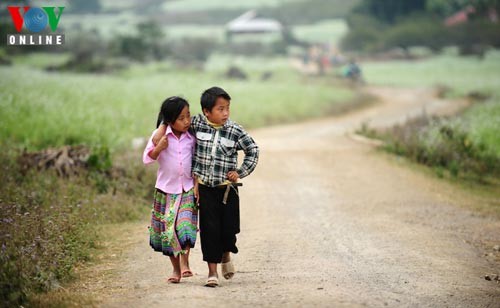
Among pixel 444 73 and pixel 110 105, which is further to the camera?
pixel 444 73

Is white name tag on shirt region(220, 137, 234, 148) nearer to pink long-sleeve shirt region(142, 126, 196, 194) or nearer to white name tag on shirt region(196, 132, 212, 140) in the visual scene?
white name tag on shirt region(196, 132, 212, 140)

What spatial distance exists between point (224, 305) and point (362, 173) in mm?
9044

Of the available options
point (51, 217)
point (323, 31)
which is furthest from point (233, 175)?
point (323, 31)

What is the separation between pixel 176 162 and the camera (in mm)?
6805

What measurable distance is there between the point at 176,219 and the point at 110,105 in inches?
617

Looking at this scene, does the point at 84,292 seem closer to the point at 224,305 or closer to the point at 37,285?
the point at 37,285

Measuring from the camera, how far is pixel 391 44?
5706 cm

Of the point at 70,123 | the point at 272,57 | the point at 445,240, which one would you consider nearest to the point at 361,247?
the point at 445,240

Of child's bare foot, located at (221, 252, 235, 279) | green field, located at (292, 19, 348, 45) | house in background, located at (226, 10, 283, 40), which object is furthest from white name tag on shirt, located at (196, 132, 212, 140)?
house in background, located at (226, 10, 283, 40)

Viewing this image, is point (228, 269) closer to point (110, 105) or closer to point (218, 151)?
point (218, 151)

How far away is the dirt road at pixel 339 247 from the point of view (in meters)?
6.45

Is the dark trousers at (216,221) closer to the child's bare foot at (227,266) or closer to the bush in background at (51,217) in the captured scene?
the child's bare foot at (227,266)

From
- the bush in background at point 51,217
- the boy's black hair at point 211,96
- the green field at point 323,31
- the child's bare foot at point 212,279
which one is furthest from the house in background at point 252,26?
the child's bare foot at point 212,279

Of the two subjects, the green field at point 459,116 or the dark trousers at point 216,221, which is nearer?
the dark trousers at point 216,221
